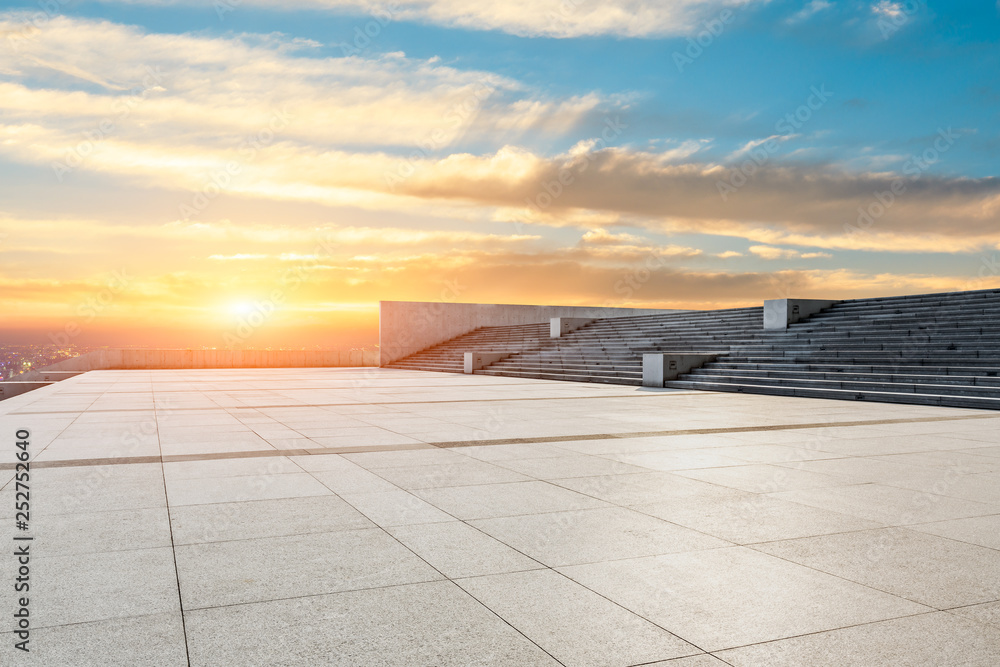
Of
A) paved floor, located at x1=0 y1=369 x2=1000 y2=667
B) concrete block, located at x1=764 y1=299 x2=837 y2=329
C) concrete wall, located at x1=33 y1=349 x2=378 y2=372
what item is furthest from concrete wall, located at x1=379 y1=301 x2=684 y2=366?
paved floor, located at x1=0 y1=369 x2=1000 y2=667

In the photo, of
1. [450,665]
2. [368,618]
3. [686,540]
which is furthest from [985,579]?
[368,618]

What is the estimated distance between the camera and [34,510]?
18.9 feet

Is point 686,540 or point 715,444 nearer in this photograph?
point 686,540

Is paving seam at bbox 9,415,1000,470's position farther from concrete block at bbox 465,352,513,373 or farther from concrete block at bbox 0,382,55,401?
concrete block at bbox 465,352,513,373

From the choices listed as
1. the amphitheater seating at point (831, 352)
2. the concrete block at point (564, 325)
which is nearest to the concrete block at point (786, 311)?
the amphitheater seating at point (831, 352)

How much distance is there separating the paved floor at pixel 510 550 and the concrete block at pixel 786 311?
13983mm

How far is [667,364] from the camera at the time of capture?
20859 mm

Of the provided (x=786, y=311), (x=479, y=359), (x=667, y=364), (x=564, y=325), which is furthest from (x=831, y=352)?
(x=564, y=325)

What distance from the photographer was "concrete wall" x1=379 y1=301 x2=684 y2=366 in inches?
1581

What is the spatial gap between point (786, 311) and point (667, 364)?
5.53 meters

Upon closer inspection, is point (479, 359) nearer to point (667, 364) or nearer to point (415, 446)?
point (667, 364)

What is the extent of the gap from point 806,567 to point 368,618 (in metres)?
2.61

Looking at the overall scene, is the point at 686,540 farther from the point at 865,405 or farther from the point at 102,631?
the point at 865,405

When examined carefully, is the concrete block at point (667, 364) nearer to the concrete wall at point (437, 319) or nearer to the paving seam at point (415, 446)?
the paving seam at point (415, 446)
